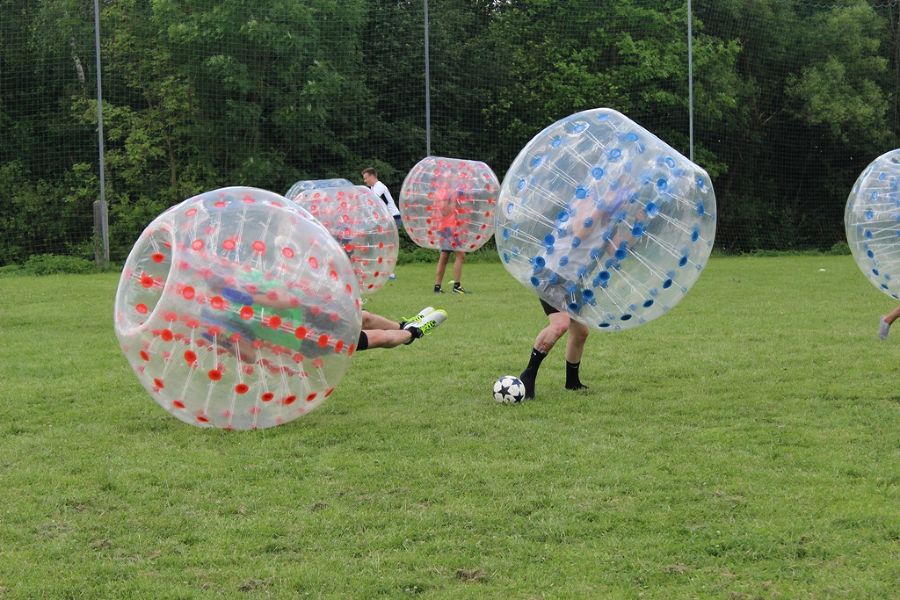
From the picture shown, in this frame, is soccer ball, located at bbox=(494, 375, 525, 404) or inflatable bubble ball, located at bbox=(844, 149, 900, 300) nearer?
soccer ball, located at bbox=(494, 375, 525, 404)

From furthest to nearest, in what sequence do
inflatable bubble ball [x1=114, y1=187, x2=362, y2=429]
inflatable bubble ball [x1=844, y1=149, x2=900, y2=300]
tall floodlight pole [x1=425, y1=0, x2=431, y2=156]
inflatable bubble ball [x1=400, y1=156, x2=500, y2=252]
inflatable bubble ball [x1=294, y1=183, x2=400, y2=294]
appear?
tall floodlight pole [x1=425, y1=0, x2=431, y2=156] < inflatable bubble ball [x1=400, y1=156, x2=500, y2=252] < inflatable bubble ball [x1=294, y1=183, x2=400, y2=294] < inflatable bubble ball [x1=844, y1=149, x2=900, y2=300] < inflatable bubble ball [x1=114, y1=187, x2=362, y2=429]

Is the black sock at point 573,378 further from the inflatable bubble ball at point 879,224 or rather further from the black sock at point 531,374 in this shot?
the inflatable bubble ball at point 879,224

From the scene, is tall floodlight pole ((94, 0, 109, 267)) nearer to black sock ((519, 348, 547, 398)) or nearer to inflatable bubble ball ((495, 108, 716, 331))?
black sock ((519, 348, 547, 398))

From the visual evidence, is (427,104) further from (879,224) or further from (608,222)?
(608,222)

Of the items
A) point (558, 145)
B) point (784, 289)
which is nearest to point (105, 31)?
point (784, 289)

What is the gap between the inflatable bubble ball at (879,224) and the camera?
28.7 ft

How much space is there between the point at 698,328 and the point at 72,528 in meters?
7.28

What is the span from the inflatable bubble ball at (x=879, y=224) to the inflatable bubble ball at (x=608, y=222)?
2.72 m

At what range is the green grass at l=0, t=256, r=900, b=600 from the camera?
4.00m

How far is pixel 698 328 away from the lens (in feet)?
34.8

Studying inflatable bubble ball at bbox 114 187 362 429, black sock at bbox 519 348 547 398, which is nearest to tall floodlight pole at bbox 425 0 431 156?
black sock at bbox 519 348 547 398

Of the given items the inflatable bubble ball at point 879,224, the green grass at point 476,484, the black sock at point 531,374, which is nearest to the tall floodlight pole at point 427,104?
the green grass at point 476,484

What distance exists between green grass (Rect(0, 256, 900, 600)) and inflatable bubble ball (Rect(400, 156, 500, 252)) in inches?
210

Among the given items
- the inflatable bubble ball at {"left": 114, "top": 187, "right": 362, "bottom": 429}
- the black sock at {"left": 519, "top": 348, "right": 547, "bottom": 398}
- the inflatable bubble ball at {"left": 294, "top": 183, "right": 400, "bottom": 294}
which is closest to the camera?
the inflatable bubble ball at {"left": 114, "top": 187, "right": 362, "bottom": 429}
